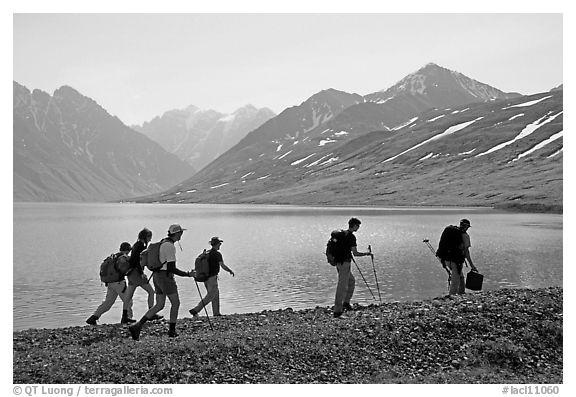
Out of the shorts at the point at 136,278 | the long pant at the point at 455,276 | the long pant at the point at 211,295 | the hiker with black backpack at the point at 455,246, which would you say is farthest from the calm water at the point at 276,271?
the hiker with black backpack at the point at 455,246

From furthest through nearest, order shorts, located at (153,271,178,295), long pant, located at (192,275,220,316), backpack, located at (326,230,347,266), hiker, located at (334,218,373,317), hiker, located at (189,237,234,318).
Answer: long pant, located at (192,275,220,316) < hiker, located at (189,237,234,318) < backpack, located at (326,230,347,266) < hiker, located at (334,218,373,317) < shorts, located at (153,271,178,295)

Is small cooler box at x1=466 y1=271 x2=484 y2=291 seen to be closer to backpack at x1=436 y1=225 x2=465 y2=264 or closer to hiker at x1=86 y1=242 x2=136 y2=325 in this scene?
backpack at x1=436 y1=225 x2=465 y2=264

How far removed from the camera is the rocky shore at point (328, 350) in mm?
13328

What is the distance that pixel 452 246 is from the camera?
71.5ft

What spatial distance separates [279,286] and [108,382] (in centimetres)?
1972

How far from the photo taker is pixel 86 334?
17.4 meters

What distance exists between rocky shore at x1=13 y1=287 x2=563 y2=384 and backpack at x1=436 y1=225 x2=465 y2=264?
10.2ft

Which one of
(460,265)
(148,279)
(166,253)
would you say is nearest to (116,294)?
(148,279)

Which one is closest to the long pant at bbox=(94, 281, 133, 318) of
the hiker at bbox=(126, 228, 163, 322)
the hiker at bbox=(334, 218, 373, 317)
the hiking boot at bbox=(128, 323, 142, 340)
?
the hiker at bbox=(126, 228, 163, 322)

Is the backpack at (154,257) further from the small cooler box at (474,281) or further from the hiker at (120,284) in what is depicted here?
the small cooler box at (474,281)

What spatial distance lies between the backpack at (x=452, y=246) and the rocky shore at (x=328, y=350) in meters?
3.10

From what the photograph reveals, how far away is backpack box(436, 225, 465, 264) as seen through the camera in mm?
21703

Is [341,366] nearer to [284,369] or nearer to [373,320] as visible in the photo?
[284,369]

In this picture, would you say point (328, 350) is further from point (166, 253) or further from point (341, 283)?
point (166, 253)
